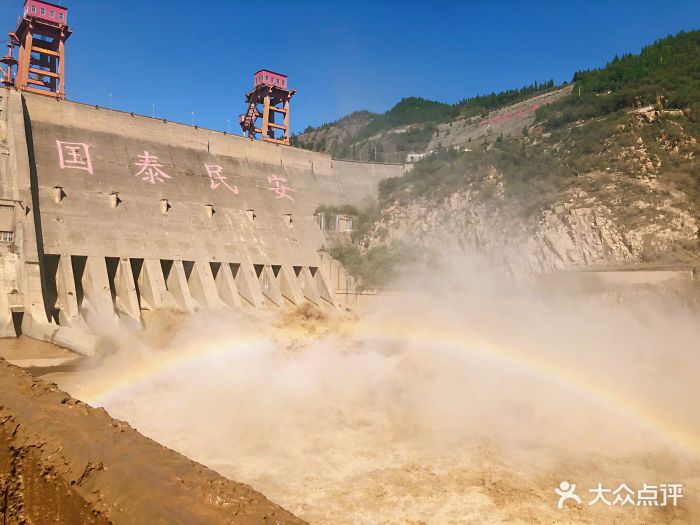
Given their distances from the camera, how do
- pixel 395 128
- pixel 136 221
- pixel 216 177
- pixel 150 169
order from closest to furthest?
pixel 136 221, pixel 150 169, pixel 216 177, pixel 395 128

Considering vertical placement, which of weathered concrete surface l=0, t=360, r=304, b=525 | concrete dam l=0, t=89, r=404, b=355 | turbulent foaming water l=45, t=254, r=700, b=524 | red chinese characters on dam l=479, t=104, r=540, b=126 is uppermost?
red chinese characters on dam l=479, t=104, r=540, b=126

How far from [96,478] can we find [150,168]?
1203 inches

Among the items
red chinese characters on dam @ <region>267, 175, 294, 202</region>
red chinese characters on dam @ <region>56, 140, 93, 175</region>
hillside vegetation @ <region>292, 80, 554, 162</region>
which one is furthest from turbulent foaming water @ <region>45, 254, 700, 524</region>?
hillside vegetation @ <region>292, 80, 554, 162</region>

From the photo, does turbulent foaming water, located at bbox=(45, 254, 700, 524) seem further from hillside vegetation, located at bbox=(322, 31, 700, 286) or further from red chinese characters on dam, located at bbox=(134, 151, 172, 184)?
red chinese characters on dam, located at bbox=(134, 151, 172, 184)

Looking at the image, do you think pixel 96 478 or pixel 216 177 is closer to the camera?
pixel 96 478

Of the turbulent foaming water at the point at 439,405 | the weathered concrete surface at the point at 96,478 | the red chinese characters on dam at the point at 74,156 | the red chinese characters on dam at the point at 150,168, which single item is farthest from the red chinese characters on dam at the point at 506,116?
the weathered concrete surface at the point at 96,478

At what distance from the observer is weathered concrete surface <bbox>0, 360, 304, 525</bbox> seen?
427 cm

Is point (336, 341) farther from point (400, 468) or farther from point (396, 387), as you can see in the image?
point (400, 468)

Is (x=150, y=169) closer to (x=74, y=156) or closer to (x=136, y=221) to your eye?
(x=74, y=156)

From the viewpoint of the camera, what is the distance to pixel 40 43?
35.2 meters

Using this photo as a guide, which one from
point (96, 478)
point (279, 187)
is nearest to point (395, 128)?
point (279, 187)

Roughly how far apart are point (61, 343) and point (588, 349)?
18.7 m

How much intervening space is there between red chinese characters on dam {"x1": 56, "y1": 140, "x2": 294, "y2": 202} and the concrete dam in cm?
8

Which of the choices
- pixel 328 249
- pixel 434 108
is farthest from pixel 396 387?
pixel 434 108
